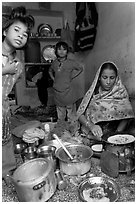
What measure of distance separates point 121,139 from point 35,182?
0.58m

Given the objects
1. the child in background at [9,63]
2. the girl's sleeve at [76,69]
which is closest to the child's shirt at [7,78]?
the child in background at [9,63]

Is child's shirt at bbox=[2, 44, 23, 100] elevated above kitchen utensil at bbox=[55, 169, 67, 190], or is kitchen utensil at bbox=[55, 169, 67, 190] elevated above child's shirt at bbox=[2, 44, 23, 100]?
child's shirt at bbox=[2, 44, 23, 100]

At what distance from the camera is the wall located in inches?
64.4

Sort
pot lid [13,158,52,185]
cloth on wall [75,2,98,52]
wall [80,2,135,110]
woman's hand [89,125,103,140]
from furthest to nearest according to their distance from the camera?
1. cloth on wall [75,2,98,52]
2. wall [80,2,135,110]
3. woman's hand [89,125,103,140]
4. pot lid [13,158,52,185]

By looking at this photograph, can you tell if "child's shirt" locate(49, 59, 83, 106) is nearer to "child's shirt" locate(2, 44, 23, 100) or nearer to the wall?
the wall

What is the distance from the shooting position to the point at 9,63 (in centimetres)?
107

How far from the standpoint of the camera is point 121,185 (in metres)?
1.02

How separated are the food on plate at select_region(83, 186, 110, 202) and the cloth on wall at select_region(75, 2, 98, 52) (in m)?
1.98

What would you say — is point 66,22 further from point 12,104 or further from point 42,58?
point 12,104

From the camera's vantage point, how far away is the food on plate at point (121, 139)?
1.11 meters

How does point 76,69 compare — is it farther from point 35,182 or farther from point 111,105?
point 35,182

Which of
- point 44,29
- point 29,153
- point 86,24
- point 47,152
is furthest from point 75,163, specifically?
point 44,29

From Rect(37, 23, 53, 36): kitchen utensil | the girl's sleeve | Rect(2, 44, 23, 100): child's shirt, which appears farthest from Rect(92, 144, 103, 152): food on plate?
Rect(37, 23, 53, 36): kitchen utensil

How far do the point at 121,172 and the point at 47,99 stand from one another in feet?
7.40
